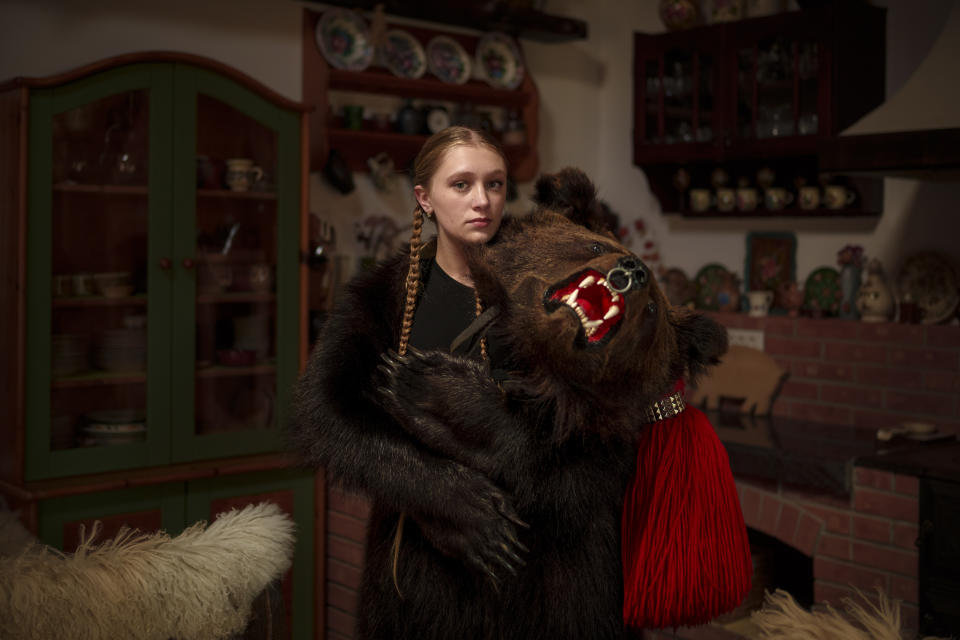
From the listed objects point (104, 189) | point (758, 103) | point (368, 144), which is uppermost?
point (758, 103)

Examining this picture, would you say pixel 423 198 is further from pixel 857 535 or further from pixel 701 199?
pixel 701 199

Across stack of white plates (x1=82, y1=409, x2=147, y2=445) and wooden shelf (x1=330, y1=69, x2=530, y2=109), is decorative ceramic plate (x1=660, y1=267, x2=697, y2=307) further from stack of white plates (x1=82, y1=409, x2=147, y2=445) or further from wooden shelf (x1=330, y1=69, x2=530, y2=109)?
stack of white plates (x1=82, y1=409, x2=147, y2=445)

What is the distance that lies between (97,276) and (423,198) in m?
1.72

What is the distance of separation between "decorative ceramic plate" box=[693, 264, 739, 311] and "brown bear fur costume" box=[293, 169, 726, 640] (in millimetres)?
2404

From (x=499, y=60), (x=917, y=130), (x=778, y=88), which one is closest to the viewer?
(x=917, y=130)

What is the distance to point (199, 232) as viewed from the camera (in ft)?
9.79

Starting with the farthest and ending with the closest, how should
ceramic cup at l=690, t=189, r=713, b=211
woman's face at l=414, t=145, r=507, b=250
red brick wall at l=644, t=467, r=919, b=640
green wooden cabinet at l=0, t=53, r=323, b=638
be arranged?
1. ceramic cup at l=690, t=189, r=713, b=211
2. green wooden cabinet at l=0, t=53, r=323, b=638
3. red brick wall at l=644, t=467, r=919, b=640
4. woman's face at l=414, t=145, r=507, b=250

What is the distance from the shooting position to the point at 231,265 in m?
3.07

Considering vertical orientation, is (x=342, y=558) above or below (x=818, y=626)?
below

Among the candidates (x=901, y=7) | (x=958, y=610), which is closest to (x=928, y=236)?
(x=901, y=7)

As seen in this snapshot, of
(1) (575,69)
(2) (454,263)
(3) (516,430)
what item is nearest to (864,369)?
(1) (575,69)

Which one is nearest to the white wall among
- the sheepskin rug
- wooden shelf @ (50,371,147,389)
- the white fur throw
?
wooden shelf @ (50,371,147,389)

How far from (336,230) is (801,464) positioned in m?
1.83

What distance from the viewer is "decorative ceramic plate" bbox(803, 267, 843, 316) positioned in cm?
338
